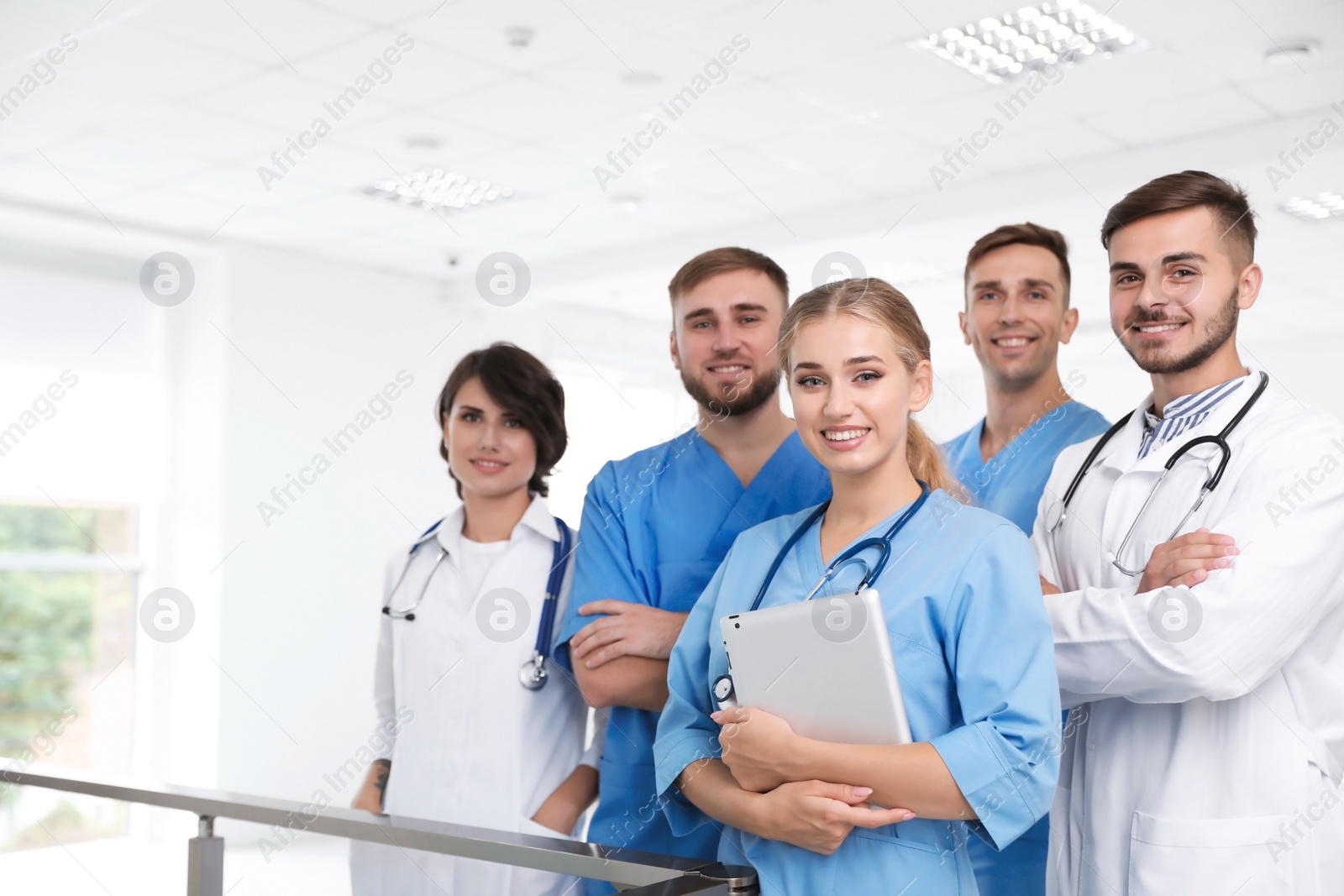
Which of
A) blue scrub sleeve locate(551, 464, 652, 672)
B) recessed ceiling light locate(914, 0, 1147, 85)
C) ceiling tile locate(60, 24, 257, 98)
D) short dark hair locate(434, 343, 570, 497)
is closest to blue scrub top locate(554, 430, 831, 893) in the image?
blue scrub sleeve locate(551, 464, 652, 672)

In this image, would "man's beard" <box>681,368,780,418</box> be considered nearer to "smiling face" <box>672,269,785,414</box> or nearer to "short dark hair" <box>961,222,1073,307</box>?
"smiling face" <box>672,269,785,414</box>

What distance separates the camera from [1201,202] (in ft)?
5.83

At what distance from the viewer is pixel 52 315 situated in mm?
5840

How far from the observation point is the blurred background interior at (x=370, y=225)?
3861 mm

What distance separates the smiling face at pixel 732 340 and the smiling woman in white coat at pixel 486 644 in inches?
14.6

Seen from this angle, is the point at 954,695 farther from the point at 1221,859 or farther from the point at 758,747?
the point at 1221,859

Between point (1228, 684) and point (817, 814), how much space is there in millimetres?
606

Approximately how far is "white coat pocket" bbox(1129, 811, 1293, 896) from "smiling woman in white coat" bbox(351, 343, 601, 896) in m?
0.96

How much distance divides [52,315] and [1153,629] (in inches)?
224

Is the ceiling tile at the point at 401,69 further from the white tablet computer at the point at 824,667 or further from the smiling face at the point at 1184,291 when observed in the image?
the white tablet computer at the point at 824,667

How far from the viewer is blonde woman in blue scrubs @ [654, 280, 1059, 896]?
4.50ft

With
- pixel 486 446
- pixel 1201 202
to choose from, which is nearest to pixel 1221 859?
pixel 1201 202

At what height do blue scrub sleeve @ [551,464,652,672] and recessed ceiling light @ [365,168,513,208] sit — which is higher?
recessed ceiling light @ [365,168,513,208]

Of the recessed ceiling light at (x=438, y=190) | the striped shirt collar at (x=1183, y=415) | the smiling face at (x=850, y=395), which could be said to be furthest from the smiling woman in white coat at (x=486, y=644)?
the recessed ceiling light at (x=438, y=190)
